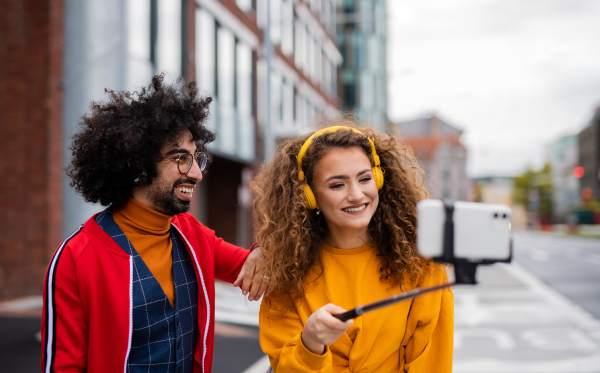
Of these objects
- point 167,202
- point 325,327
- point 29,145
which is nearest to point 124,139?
point 167,202

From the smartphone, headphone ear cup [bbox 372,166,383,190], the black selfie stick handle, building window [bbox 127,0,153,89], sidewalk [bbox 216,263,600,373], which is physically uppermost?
building window [bbox 127,0,153,89]

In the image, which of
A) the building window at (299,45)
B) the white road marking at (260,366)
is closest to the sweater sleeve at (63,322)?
the white road marking at (260,366)

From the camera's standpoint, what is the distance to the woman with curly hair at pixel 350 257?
224 cm

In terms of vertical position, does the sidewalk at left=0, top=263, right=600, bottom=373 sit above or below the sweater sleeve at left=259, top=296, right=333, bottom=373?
below

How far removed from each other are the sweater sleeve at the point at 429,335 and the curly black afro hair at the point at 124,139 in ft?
4.17

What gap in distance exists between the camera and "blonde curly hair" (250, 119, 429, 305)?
2389mm

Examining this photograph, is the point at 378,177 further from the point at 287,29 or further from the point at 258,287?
the point at 287,29

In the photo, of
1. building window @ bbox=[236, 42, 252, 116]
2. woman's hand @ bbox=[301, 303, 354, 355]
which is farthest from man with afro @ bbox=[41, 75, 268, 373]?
building window @ bbox=[236, 42, 252, 116]

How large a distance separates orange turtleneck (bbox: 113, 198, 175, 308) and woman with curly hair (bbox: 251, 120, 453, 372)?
428 millimetres

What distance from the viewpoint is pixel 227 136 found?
53.4 ft

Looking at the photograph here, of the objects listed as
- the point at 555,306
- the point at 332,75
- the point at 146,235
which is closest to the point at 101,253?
the point at 146,235

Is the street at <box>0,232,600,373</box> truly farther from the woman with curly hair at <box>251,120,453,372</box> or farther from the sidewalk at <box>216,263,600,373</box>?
the woman with curly hair at <box>251,120,453,372</box>

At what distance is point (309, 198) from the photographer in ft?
8.08

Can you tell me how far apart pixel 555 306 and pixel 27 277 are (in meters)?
9.39
